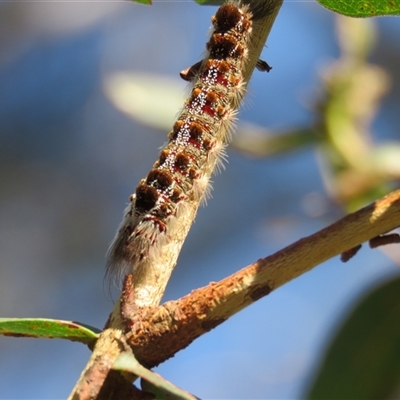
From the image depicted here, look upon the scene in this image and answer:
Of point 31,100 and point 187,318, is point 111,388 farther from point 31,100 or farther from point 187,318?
point 31,100

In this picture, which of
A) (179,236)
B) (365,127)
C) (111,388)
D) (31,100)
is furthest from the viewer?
(31,100)

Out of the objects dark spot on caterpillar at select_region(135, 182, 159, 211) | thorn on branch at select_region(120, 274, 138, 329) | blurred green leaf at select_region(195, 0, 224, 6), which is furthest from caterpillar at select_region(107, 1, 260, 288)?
thorn on branch at select_region(120, 274, 138, 329)

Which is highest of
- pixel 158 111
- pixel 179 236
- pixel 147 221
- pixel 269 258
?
pixel 158 111

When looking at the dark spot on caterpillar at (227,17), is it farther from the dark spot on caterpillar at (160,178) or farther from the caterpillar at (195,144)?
the dark spot on caterpillar at (160,178)

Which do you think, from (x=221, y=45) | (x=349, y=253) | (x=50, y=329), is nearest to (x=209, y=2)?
(x=221, y=45)

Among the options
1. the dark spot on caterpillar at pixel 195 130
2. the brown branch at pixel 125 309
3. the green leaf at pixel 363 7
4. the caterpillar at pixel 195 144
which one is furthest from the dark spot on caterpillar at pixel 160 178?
the green leaf at pixel 363 7

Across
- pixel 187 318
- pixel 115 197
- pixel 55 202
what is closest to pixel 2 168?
pixel 55 202

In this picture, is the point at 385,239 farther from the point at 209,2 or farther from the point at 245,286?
the point at 209,2

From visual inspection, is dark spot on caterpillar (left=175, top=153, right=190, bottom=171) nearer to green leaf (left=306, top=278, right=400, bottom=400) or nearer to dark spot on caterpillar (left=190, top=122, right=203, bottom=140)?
dark spot on caterpillar (left=190, top=122, right=203, bottom=140)
